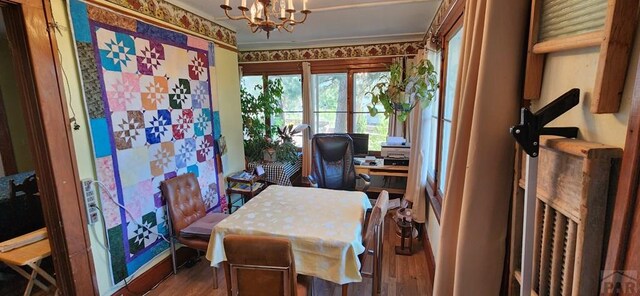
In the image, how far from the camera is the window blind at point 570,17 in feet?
2.01

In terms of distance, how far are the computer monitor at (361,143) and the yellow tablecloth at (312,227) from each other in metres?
1.85

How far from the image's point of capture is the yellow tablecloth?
1.62m

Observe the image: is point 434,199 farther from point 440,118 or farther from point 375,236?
point 375,236

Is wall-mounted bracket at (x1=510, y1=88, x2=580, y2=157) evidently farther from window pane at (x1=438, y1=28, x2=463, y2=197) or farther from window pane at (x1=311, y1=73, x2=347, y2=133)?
window pane at (x1=311, y1=73, x2=347, y2=133)

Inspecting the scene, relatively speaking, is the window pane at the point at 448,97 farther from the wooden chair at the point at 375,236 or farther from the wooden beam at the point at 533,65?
the wooden beam at the point at 533,65

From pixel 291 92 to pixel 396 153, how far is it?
2.07 metres

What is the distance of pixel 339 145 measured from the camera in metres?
3.37

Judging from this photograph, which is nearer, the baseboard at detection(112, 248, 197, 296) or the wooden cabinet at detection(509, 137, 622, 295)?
the wooden cabinet at detection(509, 137, 622, 295)

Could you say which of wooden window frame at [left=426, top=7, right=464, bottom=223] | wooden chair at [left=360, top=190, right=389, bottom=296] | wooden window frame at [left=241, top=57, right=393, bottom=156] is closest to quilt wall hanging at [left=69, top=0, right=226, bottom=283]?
wooden chair at [left=360, top=190, right=389, bottom=296]

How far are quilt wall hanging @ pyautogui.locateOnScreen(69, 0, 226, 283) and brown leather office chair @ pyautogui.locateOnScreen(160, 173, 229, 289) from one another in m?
0.09

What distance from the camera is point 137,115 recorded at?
2.17 meters

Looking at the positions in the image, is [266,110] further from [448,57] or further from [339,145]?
[448,57]

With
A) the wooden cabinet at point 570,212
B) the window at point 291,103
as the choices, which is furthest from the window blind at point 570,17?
the window at point 291,103

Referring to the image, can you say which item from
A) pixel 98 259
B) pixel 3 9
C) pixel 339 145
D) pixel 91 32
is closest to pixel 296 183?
pixel 339 145
